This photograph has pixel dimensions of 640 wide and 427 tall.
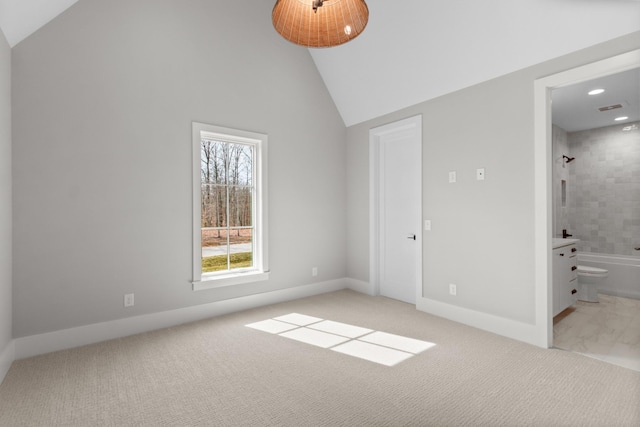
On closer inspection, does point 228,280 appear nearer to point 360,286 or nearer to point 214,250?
point 214,250

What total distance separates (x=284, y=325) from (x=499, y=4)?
362 centimetres

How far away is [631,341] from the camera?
2.89 m

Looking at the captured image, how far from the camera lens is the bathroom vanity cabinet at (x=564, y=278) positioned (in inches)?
136

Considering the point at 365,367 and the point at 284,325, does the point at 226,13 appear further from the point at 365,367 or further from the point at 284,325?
the point at 365,367

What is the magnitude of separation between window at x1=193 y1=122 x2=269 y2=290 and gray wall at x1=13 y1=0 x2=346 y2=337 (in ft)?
0.37

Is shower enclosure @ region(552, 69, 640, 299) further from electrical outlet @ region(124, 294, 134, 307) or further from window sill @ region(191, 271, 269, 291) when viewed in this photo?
electrical outlet @ region(124, 294, 134, 307)

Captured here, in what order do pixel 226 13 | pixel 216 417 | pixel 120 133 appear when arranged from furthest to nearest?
pixel 226 13 < pixel 120 133 < pixel 216 417

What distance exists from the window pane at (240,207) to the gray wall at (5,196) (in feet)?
6.44

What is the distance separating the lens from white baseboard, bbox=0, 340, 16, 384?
229 centimetres

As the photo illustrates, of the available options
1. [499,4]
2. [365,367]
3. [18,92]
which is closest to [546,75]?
[499,4]

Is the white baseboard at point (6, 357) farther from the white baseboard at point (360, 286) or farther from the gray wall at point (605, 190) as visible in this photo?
the gray wall at point (605, 190)

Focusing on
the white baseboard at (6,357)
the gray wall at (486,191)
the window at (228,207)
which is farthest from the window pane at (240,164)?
the white baseboard at (6,357)

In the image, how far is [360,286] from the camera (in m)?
4.73

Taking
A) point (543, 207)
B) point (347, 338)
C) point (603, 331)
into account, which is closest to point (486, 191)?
point (543, 207)
